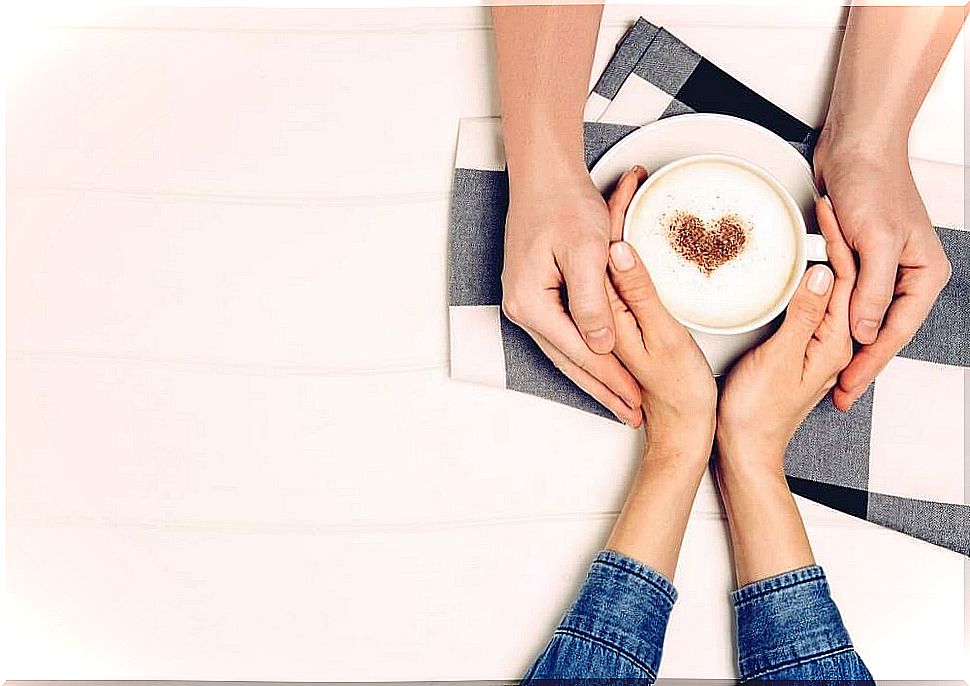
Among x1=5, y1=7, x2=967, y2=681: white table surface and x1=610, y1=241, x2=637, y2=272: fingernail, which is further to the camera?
x1=5, y1=7, x2=967, y2=681: white table surface

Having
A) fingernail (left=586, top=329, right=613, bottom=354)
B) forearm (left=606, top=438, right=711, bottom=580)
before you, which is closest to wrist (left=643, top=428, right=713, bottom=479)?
forearm (left=606, top=438, right=711, bottom=580)

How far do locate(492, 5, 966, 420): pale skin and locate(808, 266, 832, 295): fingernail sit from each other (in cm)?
4

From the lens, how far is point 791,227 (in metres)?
0.83

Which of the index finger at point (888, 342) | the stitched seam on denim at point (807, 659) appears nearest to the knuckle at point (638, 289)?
the index finger at point (888, 342)

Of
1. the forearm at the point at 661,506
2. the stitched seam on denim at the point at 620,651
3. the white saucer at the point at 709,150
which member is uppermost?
the white saucer at the point at 709,150

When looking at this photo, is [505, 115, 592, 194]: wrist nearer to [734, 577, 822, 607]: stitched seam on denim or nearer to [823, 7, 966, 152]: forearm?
[823, 7, 966, 152]: forearm

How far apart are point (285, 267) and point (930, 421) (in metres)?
0.68

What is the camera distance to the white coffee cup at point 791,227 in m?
0.82

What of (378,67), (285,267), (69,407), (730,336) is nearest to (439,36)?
(378,67)

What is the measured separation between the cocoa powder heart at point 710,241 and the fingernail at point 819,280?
0.22ft

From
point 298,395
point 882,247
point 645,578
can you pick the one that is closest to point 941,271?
point 882,247

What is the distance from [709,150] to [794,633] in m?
0.46

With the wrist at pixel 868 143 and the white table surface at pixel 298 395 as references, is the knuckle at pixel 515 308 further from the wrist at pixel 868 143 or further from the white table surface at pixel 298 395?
the wrist at pixel 868 143

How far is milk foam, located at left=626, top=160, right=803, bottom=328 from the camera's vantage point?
826 millimetres
